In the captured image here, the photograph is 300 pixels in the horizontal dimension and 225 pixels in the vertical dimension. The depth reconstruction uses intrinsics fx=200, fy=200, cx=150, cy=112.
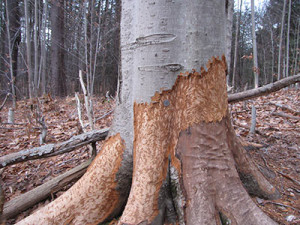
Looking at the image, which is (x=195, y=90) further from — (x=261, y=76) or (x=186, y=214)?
(x=261, y=76)

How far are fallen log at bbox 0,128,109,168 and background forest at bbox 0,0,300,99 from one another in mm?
3935

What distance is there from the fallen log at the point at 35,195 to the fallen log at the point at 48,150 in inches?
13.3

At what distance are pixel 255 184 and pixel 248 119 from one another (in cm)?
315

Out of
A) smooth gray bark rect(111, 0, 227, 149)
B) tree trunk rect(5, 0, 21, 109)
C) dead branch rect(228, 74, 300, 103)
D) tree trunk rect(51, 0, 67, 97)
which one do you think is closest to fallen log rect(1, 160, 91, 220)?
smooth gray bark rect(111, 0, 227, 149)

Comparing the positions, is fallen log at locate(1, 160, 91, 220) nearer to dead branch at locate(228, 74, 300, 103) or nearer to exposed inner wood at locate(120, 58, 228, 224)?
exposed inner wood at locate(120, 58, 228, 224)

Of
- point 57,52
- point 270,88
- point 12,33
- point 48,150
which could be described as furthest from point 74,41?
point 270,88

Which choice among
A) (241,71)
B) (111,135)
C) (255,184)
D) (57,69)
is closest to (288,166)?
(255,184)

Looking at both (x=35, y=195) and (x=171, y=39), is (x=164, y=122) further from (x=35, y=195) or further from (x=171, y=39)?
(x=35, y=195)

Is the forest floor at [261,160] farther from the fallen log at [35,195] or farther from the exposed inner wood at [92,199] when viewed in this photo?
the exposed inner wood at [92,199]

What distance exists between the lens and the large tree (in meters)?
1.32

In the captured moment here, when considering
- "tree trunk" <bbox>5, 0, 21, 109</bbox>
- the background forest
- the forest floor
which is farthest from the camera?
"tree trunk" <bbox>5, 0, 21, 109</bbox>

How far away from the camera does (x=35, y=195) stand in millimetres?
1977

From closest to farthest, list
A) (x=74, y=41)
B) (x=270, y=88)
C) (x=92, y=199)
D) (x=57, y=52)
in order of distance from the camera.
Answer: (x=92, y=199)
(x=270, y=88)
(x=74, y=41)
(x=57, y=52)

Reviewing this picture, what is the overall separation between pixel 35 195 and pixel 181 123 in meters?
1.65
